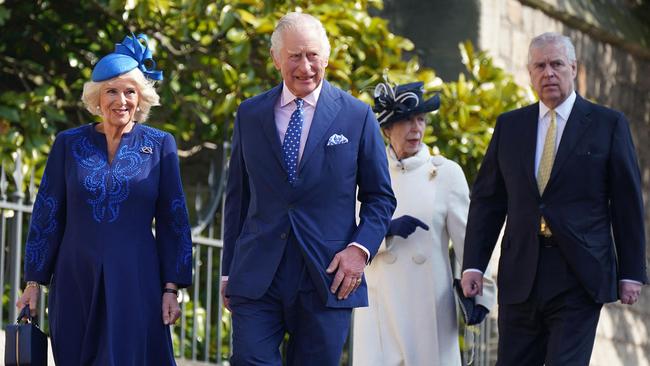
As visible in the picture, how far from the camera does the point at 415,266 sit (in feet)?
27.4

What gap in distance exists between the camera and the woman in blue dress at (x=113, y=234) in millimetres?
6879

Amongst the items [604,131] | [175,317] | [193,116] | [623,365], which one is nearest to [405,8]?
[193,116]

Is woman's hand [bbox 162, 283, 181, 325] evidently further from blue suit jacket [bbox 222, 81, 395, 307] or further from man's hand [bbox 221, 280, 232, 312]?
blue suit jacket [bbox 222, 81, 395, 307]

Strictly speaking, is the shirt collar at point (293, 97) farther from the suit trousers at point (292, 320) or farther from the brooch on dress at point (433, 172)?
the brooch on dress at point (433, 172)

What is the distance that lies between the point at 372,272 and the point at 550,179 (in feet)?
4.21

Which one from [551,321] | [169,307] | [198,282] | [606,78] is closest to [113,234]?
[169,307]

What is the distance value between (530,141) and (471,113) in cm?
365

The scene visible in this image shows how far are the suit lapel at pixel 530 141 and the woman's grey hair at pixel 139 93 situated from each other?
1.66 m

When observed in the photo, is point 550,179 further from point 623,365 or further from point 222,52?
point 623,365

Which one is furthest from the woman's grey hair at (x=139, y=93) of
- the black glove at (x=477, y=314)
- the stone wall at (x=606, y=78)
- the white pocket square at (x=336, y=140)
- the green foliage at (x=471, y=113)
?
the stone wall at (x=606, y=78)

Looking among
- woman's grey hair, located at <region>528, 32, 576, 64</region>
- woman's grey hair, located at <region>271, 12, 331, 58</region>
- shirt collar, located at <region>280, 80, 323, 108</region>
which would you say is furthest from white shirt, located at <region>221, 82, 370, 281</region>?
woman's grey hair, located at <region>528, 32, 576, 64</region>

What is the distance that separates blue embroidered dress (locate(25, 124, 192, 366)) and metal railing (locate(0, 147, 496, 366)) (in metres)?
2.08

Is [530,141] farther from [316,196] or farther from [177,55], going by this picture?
[177,55]

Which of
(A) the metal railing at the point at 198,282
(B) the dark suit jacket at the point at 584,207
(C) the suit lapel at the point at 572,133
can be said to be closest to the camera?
(B) the dark suit jacket at the point at 584,207
